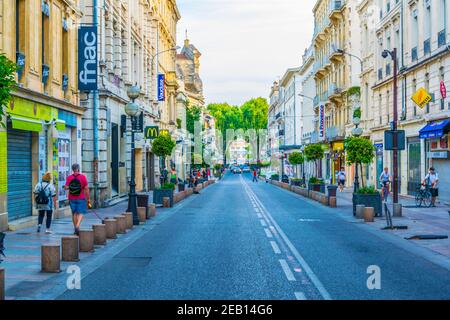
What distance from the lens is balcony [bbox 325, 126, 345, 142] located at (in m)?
57.1

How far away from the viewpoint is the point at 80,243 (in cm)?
1400

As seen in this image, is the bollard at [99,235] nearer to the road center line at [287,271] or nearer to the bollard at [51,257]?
the bollard at [51,257]

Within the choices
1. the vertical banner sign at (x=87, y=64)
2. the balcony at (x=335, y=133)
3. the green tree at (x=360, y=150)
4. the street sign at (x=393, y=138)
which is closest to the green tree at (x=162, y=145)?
the vertical banner sign at (x=87, y=64)

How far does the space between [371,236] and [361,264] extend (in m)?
5.40

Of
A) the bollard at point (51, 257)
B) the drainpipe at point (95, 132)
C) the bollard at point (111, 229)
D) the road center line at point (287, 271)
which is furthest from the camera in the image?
the drainpipe at point (95, 132)

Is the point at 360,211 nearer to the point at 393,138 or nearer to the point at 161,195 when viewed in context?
the point at 393,138

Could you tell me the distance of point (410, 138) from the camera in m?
36.3

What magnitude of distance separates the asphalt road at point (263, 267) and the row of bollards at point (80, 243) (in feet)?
2.40

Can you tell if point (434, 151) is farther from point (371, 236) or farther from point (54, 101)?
point (54, 101)

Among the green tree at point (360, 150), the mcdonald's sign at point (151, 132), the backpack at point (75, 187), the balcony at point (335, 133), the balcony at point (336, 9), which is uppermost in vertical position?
the balcony at point (336, 9)

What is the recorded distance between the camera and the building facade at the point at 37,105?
18.5 metres

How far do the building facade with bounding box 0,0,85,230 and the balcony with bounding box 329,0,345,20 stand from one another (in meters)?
35.3

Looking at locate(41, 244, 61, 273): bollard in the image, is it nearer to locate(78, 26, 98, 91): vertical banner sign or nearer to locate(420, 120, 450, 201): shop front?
locate(78, 26, 98, 91): vertical banner sign
